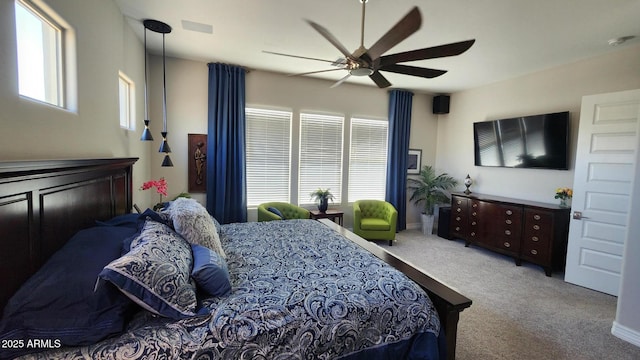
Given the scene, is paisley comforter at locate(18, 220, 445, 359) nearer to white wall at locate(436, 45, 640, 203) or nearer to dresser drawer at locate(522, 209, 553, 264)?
dresser drawer at locate(522, 209, 553, 264)

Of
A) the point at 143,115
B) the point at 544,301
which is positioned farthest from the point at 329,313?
the point at 143,115

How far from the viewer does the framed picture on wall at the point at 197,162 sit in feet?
14.5

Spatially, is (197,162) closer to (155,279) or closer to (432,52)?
(155,279)

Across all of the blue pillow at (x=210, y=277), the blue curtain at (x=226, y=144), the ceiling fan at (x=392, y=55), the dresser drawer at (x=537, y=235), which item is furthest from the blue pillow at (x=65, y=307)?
the dresser drawer at (x=537, y=235)

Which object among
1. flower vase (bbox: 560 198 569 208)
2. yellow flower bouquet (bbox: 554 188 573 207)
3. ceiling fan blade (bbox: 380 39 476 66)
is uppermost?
ceiling fan blade (bbox: 380 39 476 66)

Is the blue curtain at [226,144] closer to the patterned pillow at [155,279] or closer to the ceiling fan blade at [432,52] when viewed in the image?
the ceiling fan blade at [432,52]

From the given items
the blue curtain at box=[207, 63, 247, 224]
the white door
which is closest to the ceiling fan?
the white door

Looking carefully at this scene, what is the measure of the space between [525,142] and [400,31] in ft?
12.4

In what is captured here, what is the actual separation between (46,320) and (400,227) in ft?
17.9

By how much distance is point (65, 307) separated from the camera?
3.79ft

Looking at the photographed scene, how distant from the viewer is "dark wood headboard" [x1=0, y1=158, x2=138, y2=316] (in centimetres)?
112

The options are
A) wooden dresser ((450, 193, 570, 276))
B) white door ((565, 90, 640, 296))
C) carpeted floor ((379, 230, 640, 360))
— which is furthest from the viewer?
wooden dresser ((450, 193, 570, 276))

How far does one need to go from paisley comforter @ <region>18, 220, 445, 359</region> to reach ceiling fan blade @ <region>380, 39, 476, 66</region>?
5.25 ft

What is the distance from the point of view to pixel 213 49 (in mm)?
3830
